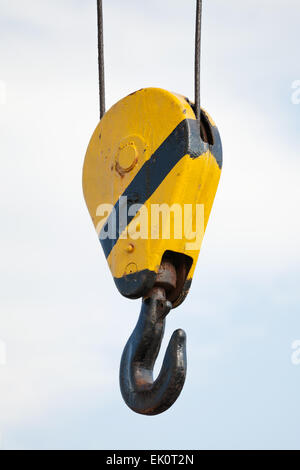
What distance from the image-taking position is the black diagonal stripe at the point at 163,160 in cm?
278

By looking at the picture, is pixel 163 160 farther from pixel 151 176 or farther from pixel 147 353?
pixel 147 353

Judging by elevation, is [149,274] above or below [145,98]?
below

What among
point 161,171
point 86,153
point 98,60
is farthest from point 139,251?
point 98,60

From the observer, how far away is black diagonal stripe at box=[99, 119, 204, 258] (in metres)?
2.78

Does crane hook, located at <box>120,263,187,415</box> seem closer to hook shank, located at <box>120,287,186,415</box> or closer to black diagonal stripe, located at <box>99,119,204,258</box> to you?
hook shank, located at <box>120,287,186,415</box>

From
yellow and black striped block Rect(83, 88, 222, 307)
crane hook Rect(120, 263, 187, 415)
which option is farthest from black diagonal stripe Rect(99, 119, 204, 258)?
crane hook Rect(120, 263, 187, 415)

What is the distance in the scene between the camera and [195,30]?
292 cm

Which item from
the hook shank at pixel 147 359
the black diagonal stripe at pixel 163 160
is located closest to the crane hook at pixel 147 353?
the hook shank at pixel 147 359

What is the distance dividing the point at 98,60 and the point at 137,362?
41.4 inches

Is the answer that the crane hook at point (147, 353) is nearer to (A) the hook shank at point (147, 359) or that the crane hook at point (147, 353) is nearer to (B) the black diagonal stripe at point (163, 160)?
(A) the hook shank at point (147, 359)

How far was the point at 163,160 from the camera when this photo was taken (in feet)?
9.18

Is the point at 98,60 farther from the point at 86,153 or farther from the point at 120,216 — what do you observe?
the point at 120,216

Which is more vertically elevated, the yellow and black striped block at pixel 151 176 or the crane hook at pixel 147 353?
the yellow and black striped block at pixel 151 176

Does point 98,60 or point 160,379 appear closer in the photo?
point 160,379
